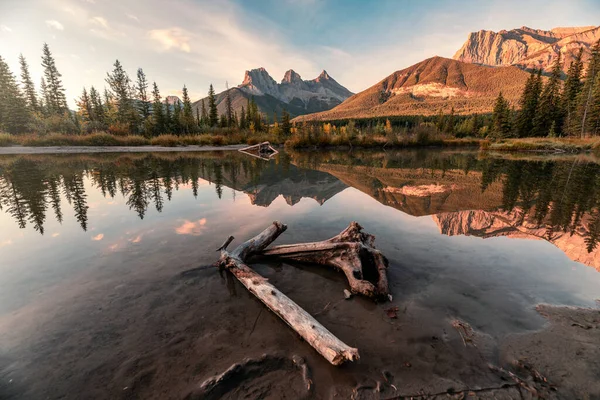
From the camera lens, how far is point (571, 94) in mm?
54406

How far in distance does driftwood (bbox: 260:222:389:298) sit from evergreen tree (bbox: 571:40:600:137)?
70896 millimetres

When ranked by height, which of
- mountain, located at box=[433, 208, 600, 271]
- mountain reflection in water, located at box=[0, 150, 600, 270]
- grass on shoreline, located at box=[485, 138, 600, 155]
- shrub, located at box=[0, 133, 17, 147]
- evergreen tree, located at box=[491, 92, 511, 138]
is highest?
evergreen tree, located at box=[491, 92, 511, 138]

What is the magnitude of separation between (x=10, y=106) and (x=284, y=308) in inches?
2459

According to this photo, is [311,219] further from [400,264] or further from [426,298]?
[426,298]

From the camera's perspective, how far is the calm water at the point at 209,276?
323 centimetres

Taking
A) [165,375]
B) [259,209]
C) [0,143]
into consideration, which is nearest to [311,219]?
[259,209]

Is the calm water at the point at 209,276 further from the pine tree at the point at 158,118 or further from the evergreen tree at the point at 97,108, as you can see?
the evergreen tree at the point at 97,108

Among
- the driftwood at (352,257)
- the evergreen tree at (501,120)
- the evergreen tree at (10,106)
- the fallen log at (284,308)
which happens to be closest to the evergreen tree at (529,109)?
the evergreen tree at (501,120)

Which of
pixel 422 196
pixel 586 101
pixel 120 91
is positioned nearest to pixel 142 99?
pixel 120 91

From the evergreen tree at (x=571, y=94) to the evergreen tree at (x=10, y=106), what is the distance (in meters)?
107

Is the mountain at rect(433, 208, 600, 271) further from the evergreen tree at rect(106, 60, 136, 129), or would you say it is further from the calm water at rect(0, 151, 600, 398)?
the evergreen tree at rect(106, 60, 136, 129)

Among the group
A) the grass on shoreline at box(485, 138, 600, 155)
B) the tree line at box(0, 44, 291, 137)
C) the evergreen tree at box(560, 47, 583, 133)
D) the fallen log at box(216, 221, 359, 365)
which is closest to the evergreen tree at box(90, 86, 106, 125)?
the tree line at box(0, 44, 291, 137)

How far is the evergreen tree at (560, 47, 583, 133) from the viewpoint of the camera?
52.1m

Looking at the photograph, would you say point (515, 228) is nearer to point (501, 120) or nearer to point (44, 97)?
point (501, 120)
